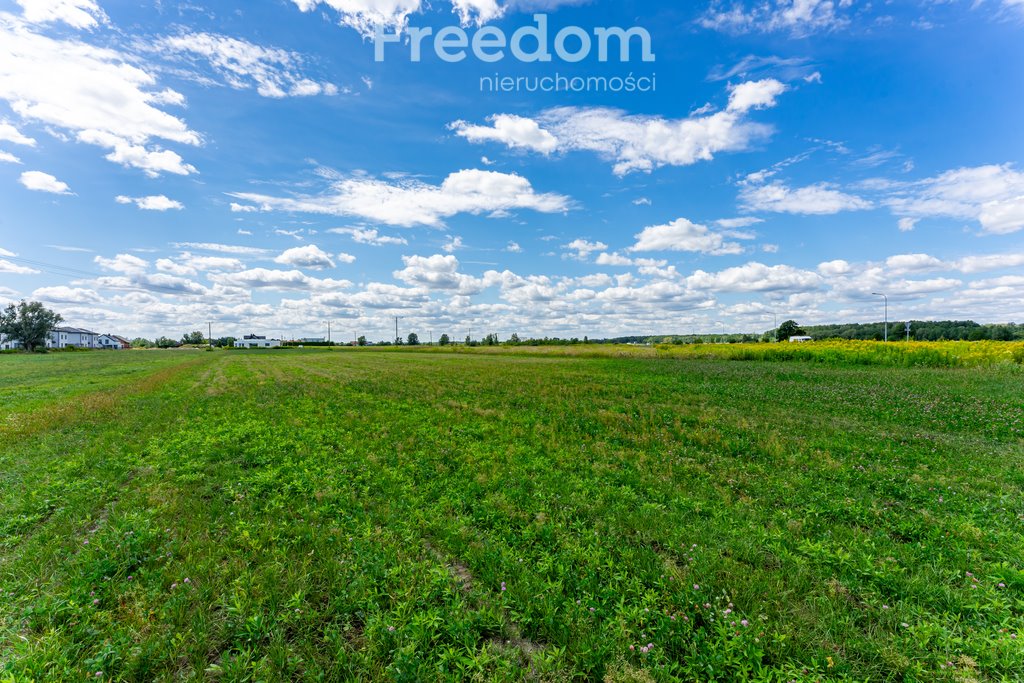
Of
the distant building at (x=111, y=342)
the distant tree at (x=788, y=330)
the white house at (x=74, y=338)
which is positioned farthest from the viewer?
the distant building at (x=111, y=342)

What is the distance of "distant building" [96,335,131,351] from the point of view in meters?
173

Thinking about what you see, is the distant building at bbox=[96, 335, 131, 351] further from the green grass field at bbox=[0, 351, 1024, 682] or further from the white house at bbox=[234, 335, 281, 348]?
the green grass field at bbox=[0, 351, 1024, 682]

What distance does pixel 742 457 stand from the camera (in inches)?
386

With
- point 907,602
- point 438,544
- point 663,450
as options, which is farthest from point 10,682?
point 663,450

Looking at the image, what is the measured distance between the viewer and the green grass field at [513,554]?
150 inches

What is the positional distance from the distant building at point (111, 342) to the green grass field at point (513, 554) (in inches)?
8818

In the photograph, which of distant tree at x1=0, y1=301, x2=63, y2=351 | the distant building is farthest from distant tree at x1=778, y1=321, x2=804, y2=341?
the distant building

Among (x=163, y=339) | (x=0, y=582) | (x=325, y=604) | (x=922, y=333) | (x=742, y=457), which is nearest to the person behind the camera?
(x=325, y=604)

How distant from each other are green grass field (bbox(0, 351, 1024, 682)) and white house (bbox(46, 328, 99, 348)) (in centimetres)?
21058

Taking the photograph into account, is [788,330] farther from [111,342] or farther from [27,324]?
[111,342]

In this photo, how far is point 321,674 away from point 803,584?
518cm

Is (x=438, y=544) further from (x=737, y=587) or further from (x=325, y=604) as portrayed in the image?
(x=737, y=587)

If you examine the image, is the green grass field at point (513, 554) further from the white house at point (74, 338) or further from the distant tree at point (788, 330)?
the white house at point (74, 338)

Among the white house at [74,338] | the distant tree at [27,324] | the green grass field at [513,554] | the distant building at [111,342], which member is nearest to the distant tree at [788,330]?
the green grass field at [513,554]
